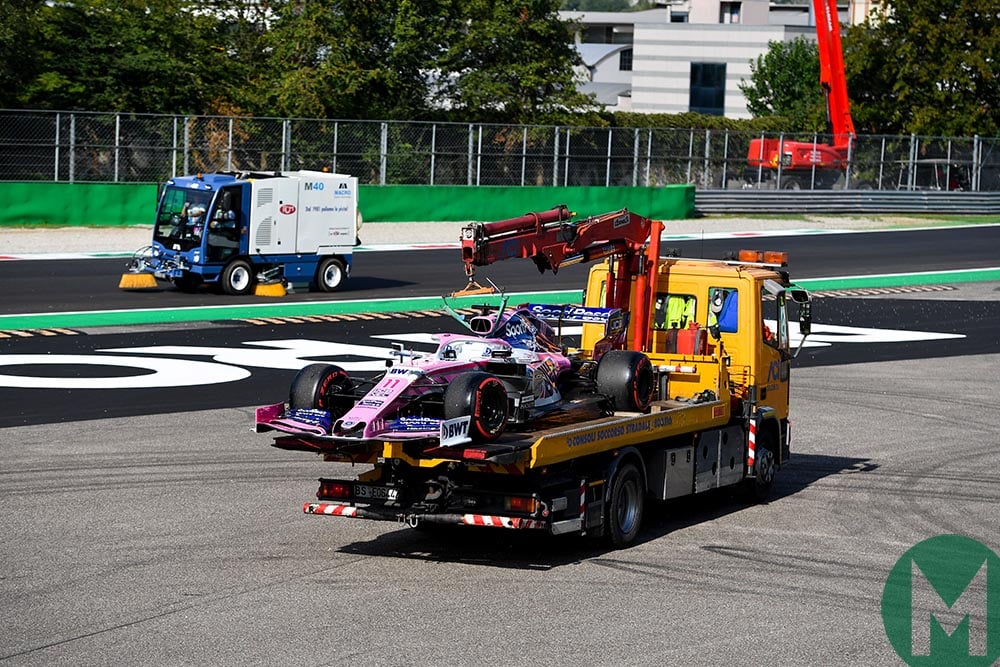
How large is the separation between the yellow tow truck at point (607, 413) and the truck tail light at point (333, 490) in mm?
11

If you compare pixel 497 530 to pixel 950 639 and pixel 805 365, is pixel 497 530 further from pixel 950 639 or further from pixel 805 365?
pixel 805 365

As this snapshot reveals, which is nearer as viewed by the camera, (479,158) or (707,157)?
(479,158)

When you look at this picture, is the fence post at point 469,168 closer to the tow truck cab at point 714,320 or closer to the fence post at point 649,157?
the fence post at point 649,157

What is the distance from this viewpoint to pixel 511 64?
175ft

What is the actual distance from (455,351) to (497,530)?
1.81 meters

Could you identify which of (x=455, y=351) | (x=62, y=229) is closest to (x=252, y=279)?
(x=62, y=229)

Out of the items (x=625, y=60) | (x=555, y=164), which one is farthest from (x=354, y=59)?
(x=625, y=60)

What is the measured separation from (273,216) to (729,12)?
3899 inches

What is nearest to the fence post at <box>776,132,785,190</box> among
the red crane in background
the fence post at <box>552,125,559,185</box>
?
the red crane in background

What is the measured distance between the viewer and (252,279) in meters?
29.4

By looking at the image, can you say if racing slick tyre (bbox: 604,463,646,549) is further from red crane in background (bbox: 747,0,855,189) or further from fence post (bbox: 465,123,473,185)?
red crane in background (bbox: 747,0,855,189)

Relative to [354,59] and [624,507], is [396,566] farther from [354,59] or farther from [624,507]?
[354,59]

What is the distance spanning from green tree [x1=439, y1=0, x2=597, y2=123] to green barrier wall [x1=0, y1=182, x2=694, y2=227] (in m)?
8.92

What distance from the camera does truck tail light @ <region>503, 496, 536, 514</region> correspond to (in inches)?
437
